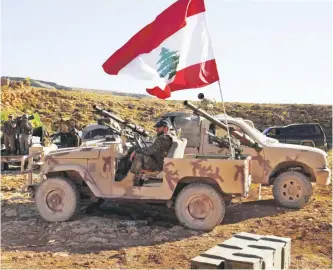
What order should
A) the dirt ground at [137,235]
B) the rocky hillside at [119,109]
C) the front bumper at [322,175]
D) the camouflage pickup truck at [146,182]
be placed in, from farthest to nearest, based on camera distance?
the rocky hillside at [119,109] → the front bumper at [322,175] → the camouflage pickup truck at [146,182] → the dirt ground at [137,235]

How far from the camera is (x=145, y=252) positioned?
22.4 feet

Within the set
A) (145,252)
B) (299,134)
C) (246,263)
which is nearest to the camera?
(246,263)

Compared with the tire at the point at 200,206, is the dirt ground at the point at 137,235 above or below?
below

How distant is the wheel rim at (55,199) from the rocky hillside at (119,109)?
23299mm

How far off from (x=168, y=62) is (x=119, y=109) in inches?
1312

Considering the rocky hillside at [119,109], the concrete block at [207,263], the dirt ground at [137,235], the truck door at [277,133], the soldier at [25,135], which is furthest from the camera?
the rocky hillside at [119,109]

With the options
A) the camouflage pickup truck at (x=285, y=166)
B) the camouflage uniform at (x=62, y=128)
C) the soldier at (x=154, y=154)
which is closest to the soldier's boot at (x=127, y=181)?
the soldier at (x=154, y=154)

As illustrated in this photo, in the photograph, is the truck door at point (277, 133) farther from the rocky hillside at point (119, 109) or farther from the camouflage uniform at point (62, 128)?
the rocky hillside at point (119, 109)

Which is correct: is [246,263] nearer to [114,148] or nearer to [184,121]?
[114,148]

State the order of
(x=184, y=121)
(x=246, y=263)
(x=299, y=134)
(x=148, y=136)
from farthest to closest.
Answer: (x=299, y=134) < (x=184, y=121) < (x=148, y=136) < (x=246, y=263)

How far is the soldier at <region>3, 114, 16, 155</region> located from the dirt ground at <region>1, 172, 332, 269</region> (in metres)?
A: 6.52

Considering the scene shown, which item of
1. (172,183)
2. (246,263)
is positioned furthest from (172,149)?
(246,263)

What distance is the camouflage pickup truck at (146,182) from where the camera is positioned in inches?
309

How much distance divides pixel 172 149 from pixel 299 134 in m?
15.3
